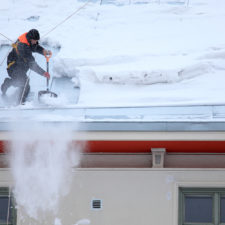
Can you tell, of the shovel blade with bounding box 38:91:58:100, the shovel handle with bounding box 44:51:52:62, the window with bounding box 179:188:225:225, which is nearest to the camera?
the window with bounding box 179:188:225:225

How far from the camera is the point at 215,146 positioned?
880 centimetres

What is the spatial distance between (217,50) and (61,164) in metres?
2.69

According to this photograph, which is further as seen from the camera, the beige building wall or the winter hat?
the winter hat

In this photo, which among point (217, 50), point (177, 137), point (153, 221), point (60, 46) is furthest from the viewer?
point (60, 46)

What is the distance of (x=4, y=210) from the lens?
9516 millimetres

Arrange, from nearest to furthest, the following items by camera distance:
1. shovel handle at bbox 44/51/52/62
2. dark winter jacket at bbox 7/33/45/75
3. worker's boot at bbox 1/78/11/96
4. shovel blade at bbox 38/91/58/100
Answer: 1. shovel blade at bbox 38/91/58/100
2. worker's boot at bbox 1/78/11/96
3. dark winter jacket at bbox 7/33/45/75
4. shovel handle at bbox 44/51/52/62

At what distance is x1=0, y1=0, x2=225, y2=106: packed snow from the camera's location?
9.22 meters

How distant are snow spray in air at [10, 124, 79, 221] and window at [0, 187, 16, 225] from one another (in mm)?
122

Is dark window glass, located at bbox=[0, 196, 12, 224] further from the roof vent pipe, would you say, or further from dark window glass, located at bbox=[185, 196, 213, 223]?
dark window glass, located at bbox=[185, 196, 213, 223]

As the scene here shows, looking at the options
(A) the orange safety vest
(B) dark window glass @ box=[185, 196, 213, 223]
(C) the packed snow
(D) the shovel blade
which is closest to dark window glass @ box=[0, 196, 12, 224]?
(D) the shovel blade

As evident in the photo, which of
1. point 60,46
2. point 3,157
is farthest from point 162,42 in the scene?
point 3,157

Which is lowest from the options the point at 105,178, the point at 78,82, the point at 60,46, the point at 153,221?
the point at 153,221

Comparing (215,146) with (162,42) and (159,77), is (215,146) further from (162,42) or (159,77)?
(162,42)

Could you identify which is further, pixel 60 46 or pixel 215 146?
pixel 60 46
